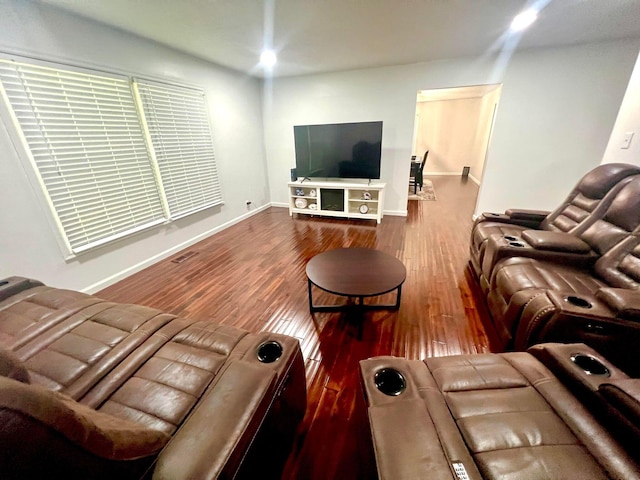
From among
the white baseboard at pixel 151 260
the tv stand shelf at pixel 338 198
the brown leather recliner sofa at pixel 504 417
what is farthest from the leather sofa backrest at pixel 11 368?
the tv stand shelf at pixel 338 198

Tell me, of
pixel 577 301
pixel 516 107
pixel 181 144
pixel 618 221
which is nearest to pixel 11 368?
pixel 577 301

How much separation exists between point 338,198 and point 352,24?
2.39 meters

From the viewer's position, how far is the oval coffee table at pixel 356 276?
179cm

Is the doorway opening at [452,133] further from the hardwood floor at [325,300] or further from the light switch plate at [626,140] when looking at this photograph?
the hardwood floor at [325,300]

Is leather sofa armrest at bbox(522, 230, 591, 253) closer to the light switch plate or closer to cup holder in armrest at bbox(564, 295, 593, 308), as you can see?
cup holder in armrest at bbox(564, 295, 593, 308)

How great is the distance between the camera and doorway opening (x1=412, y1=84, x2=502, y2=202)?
7344 mm

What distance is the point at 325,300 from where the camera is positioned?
7.40ft

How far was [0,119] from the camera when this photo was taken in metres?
1.80

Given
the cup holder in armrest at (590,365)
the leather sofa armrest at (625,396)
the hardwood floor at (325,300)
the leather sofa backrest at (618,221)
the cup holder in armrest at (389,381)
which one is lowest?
the hardwood floor at (325,300)

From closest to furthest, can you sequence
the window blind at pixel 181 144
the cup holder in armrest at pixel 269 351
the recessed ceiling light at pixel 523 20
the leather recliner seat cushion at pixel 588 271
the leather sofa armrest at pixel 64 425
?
1. the leather sofa armrest at pixel 64 425
2. the cup holder in armrest at pixel 269 351
3. the leather recliner seat cushion at pixel 588 271
4. the recessed ceiling light at pixel 523 20
5. the window blind at pixel 181 144

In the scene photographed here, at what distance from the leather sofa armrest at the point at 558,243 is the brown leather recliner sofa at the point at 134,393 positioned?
1895 millimetres

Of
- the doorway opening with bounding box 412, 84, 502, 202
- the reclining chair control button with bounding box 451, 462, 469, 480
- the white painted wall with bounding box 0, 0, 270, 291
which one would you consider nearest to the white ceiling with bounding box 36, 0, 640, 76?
the white painted wall with bounding box 0, 0, 270, 291

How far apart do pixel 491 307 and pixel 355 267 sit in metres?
1.03

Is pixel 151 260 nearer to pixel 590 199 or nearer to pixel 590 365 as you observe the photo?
pixel 590 365
